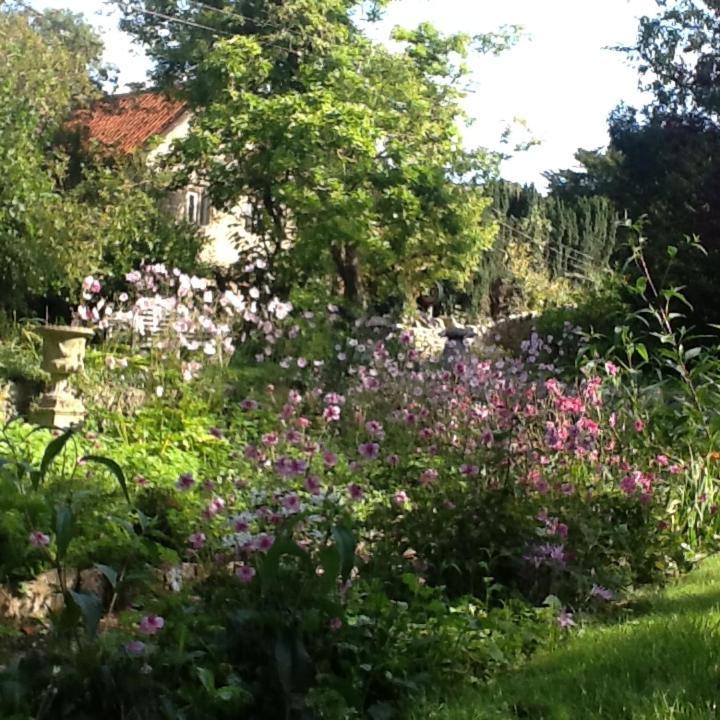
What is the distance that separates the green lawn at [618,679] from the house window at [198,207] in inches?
490

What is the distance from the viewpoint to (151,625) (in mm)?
2457

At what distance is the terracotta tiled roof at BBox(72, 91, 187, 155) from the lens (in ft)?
53.2

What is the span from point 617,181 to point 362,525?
1223 centimetres

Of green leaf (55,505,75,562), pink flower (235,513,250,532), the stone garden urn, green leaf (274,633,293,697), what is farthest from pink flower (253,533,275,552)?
the stone garden urn


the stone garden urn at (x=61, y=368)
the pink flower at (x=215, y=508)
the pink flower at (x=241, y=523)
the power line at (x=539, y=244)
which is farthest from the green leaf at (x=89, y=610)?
the power line at (x=539, y=244)

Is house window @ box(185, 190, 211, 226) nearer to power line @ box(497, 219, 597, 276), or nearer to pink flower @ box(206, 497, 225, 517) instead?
power line @ box(497, 219, 597, 276)

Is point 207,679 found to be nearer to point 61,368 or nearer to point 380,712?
point 380,712

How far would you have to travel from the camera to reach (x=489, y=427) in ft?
15.6

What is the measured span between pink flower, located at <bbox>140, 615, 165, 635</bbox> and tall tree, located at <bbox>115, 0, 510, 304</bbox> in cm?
1011

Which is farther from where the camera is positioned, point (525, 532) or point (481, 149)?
point (481, 149)

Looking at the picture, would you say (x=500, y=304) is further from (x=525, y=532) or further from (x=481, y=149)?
(x=525, y=532)

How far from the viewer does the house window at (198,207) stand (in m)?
15.4

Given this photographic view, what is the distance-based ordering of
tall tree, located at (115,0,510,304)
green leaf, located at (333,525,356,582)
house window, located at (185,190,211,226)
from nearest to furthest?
green leaf, located at (333,525,356,582) < tall tree, located at (115,0,510,304) < house window, located at (185,190,211,226)

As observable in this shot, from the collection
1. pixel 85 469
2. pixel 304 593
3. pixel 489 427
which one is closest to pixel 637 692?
pixel 304 593
